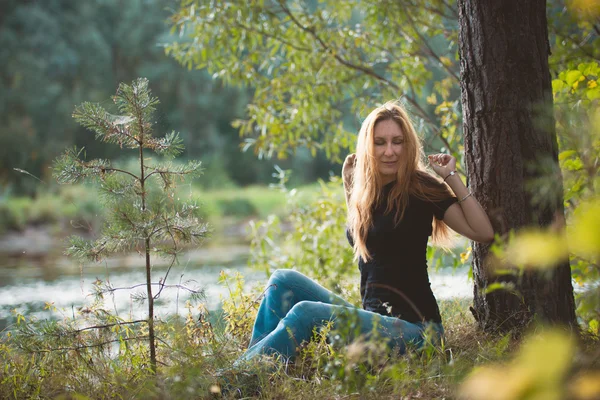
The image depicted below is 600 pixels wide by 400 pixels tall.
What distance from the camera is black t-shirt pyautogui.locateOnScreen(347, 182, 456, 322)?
2316 mm

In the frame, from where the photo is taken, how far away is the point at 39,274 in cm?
761

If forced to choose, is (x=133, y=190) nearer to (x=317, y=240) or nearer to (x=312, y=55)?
(x=312, y=55)

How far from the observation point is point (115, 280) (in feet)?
22.9

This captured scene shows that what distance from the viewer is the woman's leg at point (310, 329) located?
6.95 feet

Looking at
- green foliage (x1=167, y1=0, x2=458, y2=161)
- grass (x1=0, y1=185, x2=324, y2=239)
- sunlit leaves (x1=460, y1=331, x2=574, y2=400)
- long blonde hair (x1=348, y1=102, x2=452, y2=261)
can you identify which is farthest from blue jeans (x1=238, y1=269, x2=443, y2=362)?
grass (x1=0, y1=185, x2=324, y2=239)

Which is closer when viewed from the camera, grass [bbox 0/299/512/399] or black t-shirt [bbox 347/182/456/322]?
grass [bbox 0/299/512/399]

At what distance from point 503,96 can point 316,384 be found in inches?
45.4

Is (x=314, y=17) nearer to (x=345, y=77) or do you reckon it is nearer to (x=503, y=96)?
(x=345, y=77)

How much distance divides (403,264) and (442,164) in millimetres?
387

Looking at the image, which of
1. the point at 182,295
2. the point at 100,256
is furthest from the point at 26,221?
the point at 100,256

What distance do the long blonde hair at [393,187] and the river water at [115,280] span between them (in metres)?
2.23

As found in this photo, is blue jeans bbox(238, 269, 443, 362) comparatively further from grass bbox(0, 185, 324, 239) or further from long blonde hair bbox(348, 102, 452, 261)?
grass bbox(0, 185, 324, 239)

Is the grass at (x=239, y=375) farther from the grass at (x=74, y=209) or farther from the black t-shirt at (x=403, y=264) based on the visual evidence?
the grass at (x=74, y=209)

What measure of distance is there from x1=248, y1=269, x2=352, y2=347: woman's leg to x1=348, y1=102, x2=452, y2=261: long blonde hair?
22 cm
